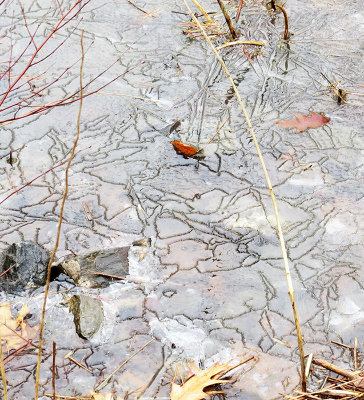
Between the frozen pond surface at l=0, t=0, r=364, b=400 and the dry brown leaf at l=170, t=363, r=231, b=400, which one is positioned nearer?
the dry brown leaf at l=170, t=363, r=231, b=400

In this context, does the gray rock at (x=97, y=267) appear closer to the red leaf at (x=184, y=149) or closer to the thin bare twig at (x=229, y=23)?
the red leaf at (x=184, y=149)

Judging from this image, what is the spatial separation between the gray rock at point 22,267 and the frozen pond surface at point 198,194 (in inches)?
3.4

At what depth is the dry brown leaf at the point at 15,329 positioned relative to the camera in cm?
244

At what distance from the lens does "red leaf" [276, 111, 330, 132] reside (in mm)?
3521

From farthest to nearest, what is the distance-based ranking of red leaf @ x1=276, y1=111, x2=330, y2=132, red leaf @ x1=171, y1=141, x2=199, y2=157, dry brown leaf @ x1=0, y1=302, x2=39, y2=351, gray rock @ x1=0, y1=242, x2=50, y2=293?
red leaf @ x1=276, y1=111, x2=330, y2=132 → red leaf @ x1=171, y1=141, x2=199, y2=157 → gray rock @ x1=0, y1=242, x2=50, y2=293 → dry brown leaf @ x1=0, y1=302, x2=39, y2=351

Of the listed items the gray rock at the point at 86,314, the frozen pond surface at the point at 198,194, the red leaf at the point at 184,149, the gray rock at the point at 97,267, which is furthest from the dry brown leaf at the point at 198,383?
the red leaf at the point at 184,149

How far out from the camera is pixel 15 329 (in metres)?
2.48

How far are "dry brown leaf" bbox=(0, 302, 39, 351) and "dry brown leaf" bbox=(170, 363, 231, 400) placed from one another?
2.23ft

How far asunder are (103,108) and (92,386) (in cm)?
195

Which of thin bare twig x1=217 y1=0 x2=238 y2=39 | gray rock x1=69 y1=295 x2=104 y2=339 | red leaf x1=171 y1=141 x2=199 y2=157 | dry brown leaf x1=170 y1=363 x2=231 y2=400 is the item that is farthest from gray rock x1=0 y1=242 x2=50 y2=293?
thin bare twig x1=217 y1=0 x2=238 y2=39

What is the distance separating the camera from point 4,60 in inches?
162

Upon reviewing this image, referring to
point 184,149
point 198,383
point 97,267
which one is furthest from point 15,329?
point 184,149

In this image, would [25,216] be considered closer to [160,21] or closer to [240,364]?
[240,364]

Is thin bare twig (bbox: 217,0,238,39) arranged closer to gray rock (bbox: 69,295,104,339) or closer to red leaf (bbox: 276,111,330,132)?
red leaf (bbox: 276,111,330,132)
